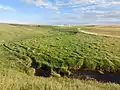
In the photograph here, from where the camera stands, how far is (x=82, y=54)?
41938 millimetres

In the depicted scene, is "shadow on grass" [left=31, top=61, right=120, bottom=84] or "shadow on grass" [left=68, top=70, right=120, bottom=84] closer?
"shadow on grass" [left=31, top=61, right=120, bottom=84]

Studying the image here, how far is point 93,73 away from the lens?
33.1 m

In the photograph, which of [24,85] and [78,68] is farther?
[78,68]

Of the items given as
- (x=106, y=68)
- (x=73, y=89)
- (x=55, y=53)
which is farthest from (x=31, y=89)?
(x=55, y=53)

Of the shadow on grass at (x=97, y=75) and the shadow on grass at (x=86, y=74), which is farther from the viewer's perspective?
the shadow on grass at (x=97, y=75)

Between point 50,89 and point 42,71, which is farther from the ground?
point 50,89

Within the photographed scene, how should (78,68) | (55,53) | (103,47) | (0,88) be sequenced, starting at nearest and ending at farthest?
(0,88) < (78,68) < (55,53) < (103,47)

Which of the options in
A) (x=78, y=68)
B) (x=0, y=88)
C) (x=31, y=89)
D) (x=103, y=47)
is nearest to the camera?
(x=0, y=88)

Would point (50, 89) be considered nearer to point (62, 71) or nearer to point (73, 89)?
point (73, 89)

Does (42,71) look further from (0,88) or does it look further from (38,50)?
(0,88)

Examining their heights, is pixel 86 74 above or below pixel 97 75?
above

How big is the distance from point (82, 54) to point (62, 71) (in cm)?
1033

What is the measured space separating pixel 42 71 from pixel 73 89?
22.1m

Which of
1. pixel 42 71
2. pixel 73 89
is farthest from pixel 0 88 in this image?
pixel 42 71
